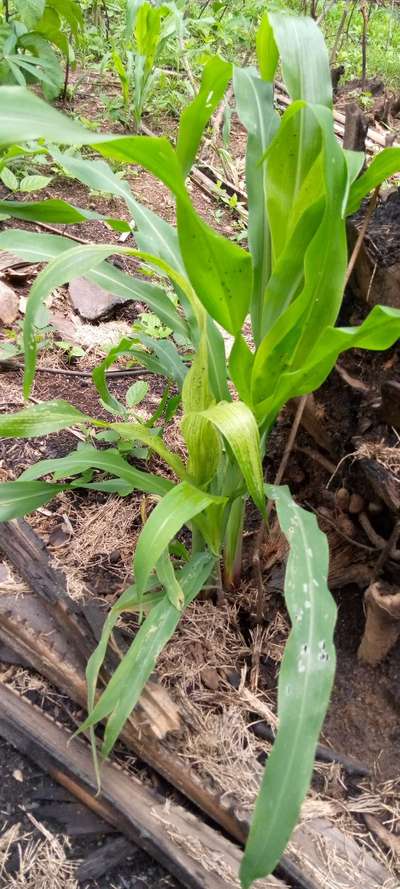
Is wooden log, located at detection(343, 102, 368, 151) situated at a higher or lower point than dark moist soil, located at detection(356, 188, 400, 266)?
higher

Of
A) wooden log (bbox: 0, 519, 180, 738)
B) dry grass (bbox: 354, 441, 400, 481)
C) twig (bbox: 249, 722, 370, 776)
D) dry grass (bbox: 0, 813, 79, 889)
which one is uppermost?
dry grass (bbox: 354, 441, 400, 481)

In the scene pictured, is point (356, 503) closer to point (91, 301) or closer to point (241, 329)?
point (241, 329)

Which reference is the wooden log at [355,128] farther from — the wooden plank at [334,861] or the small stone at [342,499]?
the wooden plank at [334,861]

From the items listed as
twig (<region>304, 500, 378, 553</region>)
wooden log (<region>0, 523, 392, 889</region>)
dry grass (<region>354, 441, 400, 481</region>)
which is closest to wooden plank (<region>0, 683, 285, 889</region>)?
wooden log (<region>0, 523, 392, 889</region>)

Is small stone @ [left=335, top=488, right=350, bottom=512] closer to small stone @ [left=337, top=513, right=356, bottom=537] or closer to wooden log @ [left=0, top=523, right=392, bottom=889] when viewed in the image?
small stone @ [left=337, top=513, right=356, bottom=537]

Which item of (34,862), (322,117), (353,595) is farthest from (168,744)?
(322,117)

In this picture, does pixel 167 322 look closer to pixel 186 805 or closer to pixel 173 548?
pixel 173 548

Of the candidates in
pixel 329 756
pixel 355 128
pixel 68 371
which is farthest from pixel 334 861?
pixel 68 371

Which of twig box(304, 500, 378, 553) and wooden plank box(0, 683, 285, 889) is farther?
twig box(304, 500, 378, 553)
